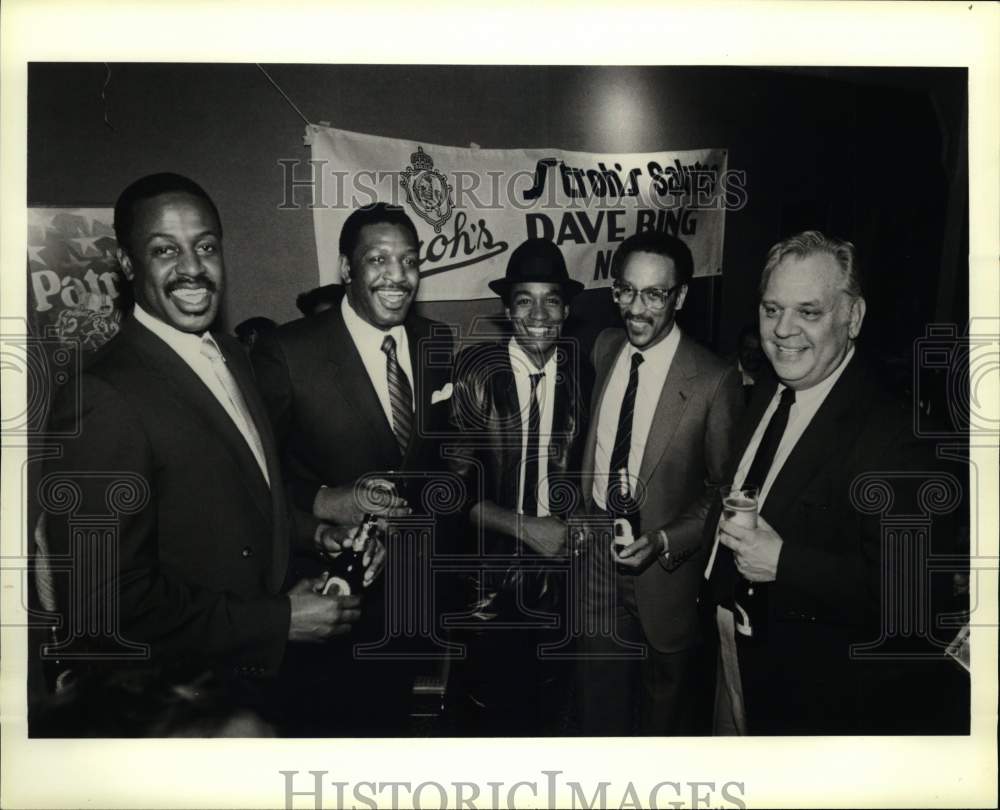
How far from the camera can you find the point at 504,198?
9.59 feet

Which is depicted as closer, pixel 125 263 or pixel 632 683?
pixel 125 263

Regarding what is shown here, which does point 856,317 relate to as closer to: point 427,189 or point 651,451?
point 651,451

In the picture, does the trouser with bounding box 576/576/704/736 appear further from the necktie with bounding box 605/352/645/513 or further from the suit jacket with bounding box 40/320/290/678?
the suit jacket with bounding box 40/320/290/678

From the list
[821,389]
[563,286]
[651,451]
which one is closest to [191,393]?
[563,286]

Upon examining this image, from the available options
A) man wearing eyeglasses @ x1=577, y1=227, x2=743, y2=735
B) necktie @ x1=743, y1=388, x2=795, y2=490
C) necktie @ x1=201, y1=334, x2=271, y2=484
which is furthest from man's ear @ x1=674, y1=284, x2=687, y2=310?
necktie @ x1=201, y1=334, x2=271, y2=484

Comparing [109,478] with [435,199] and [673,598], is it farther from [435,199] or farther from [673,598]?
[673,598]

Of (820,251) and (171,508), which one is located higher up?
(820,251)

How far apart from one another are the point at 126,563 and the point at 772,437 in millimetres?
1873

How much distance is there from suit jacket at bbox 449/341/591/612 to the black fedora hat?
0.17m

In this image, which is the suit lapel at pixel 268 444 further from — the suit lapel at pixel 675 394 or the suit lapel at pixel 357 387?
the suit lapel at pixel 675 394

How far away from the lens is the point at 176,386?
2844 millimetres

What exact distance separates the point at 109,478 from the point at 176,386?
12.7 inches

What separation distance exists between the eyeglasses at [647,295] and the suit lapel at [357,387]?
2.47 feet

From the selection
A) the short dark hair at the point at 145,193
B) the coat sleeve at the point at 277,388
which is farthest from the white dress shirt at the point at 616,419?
the short dark hair at the point at 145,193
